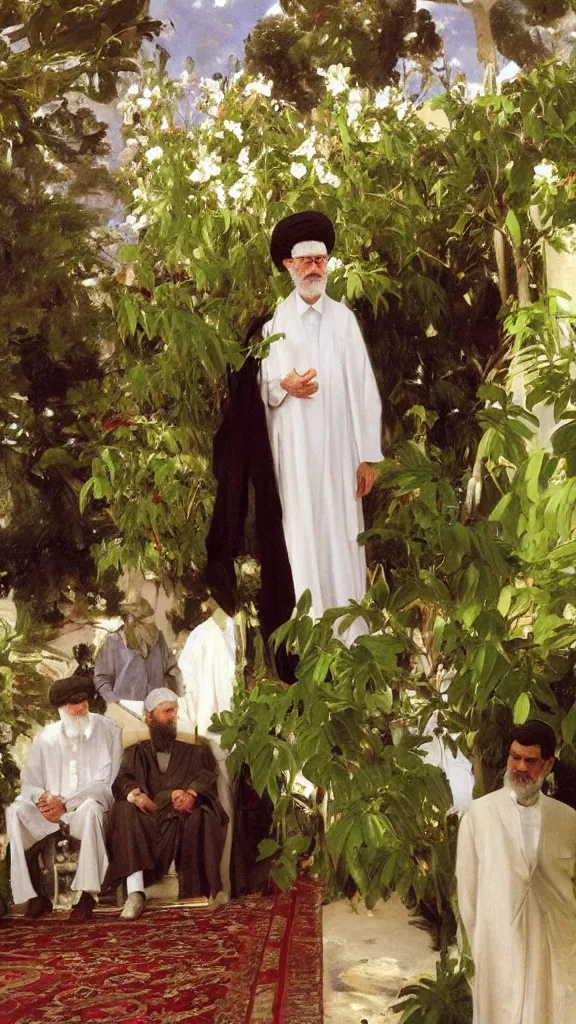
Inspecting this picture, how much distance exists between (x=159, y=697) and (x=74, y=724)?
0.38 meters

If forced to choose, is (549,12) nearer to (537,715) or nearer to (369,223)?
(369,223)

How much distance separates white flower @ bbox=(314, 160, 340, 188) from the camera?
16.6 feet

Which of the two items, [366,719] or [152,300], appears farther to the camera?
[152,300]

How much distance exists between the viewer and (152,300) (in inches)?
212

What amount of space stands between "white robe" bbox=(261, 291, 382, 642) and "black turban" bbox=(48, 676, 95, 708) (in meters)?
1.23

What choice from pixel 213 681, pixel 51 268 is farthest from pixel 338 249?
pixel 213 681

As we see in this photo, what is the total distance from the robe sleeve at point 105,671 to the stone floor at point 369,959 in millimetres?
1383

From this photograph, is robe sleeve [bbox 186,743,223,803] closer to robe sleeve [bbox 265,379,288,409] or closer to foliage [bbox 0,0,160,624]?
foliage [bbox 0,0,160,624]

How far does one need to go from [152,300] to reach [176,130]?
712 millimetres

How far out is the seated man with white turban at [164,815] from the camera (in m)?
5.34

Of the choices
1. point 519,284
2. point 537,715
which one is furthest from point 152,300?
point 537,715

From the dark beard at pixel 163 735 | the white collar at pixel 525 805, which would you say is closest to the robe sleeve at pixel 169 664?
the dark beard at pixel 163 735

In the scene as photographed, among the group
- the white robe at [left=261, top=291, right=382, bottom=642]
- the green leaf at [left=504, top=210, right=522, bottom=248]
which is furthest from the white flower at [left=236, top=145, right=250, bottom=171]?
the green leaf at [left=504, top=210, right=522, bottom=248]

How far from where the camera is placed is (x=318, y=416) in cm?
491
